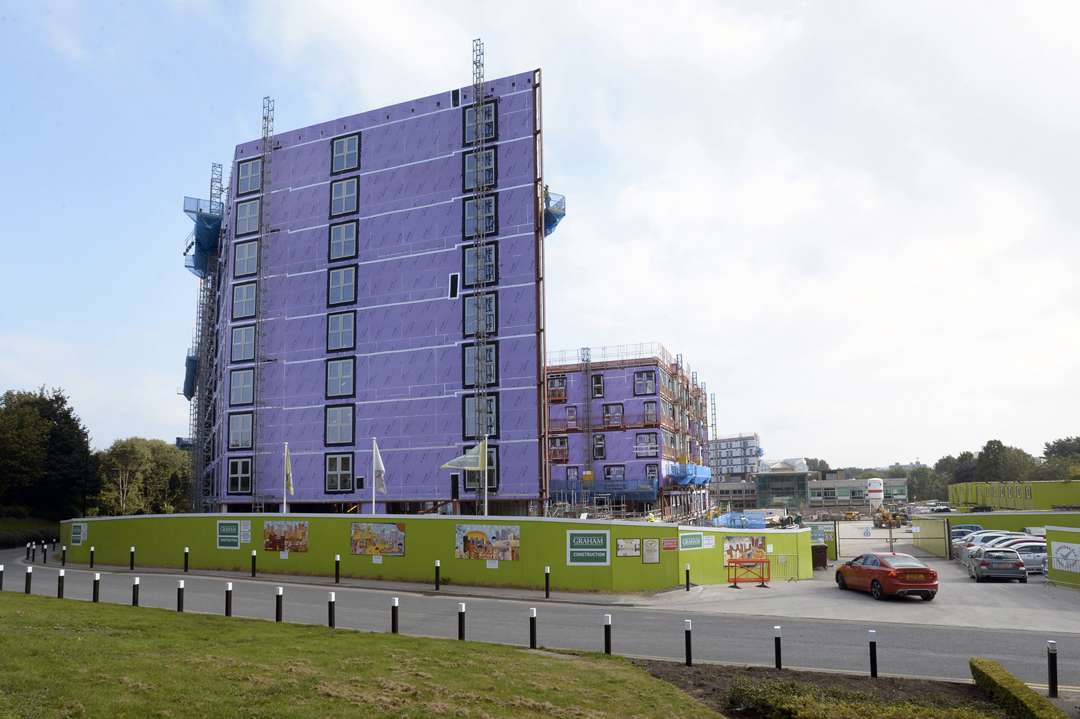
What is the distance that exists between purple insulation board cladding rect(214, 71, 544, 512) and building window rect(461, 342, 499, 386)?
0.61 ft

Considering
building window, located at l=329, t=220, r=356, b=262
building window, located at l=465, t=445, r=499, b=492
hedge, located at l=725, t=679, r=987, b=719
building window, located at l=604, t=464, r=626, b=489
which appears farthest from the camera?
building window, located at l=604, t=464, r=626, b=489

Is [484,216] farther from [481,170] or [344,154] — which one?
[344,154]

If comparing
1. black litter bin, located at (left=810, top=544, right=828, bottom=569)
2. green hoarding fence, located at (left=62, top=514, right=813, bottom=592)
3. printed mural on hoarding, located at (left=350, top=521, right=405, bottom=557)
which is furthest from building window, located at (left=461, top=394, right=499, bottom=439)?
black litter bin, located at (left=810, top=544, right=828, bottom=569)

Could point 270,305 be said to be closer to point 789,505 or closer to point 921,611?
point 921,611

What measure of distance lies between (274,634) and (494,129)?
37671 mm

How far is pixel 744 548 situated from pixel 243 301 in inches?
1482

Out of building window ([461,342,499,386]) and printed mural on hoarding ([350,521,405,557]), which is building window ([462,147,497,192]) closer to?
building window ([461,342,499,386])

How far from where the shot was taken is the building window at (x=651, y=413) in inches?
2662

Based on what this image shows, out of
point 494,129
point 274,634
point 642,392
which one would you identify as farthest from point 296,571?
point 642,392

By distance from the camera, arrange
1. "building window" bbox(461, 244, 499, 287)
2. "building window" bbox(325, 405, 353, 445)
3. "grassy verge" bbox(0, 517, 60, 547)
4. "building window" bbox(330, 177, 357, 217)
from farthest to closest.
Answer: "grassy verge" bbox(0, 517, 60, 547), "building window" bbox(330, 177, 357, 217), "building window" bbox(325, 405, 353, 445), "building window" bbox(461, 244, 499, 287)

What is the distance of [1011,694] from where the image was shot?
10961 mm

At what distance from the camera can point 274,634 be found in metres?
15.2

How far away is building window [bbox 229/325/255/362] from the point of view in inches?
2088

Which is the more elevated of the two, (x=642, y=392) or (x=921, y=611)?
(x=642, y=392)
